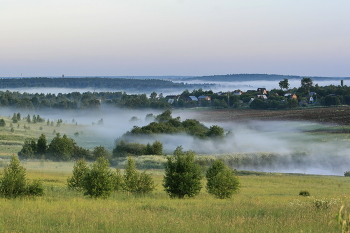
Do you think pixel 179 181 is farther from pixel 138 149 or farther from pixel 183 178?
pixel 138 149

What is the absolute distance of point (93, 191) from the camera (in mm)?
21344

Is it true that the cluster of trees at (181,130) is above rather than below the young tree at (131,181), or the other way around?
below

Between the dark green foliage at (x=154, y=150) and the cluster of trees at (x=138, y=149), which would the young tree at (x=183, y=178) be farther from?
the cluster of trees at (x=138, y=149)

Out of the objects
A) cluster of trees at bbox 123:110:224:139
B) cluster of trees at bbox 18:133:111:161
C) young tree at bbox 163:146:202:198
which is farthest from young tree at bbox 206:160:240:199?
cluster of trees at bbox 123:110:224:139

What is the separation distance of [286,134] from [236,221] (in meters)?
87.3

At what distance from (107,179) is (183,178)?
4877mm

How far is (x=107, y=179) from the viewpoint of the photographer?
2162cm

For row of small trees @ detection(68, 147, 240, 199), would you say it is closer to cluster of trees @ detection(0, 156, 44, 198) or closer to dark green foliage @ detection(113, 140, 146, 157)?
cluster of trees @ detection(0, 156, 44, 198)

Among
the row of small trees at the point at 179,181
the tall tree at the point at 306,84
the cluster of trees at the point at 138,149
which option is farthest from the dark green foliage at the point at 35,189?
the tall tree at the point at 306,84

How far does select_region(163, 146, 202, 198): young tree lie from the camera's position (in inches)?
957

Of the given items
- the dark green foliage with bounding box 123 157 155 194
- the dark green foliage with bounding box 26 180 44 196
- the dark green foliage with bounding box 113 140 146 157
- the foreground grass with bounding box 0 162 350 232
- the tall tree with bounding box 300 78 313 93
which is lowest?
the dark green foliage with bounding box 113 140 146 157

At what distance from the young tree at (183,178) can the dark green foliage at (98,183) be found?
14.0ft

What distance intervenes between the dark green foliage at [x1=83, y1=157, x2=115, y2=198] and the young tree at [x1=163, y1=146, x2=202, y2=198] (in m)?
4.27

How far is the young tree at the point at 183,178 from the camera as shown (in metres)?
24.3
